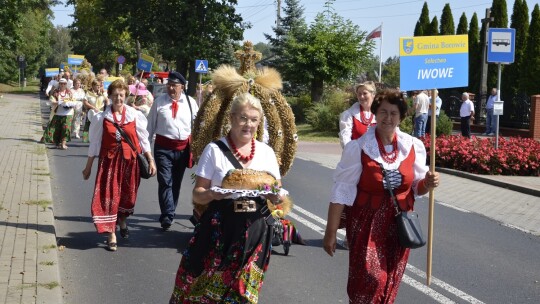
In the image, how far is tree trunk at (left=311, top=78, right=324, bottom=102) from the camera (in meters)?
37.4

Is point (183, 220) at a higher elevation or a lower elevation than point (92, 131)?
lower

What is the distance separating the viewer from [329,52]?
36812 mm

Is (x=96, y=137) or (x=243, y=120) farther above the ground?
(x=243, y=120)

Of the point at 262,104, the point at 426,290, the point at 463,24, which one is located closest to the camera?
the point at 426,290

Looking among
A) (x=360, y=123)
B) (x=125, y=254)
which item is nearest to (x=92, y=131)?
(x=125, y=254)

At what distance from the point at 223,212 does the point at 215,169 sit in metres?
0.27

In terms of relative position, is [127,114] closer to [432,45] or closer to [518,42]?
[432,45]

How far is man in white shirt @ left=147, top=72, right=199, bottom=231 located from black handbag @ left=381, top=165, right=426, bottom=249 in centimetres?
487

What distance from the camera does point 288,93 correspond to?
44.1 meters

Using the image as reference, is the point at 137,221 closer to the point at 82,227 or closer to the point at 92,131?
the point at 82,227

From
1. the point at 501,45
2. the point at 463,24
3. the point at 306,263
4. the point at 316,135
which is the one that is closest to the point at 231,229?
the point at 306,263

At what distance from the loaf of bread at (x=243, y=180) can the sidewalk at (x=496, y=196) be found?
6.52 m

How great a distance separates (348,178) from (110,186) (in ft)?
13.9

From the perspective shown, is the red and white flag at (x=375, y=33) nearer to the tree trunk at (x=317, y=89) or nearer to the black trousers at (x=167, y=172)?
the tree trunk at (x=317, y=89)
